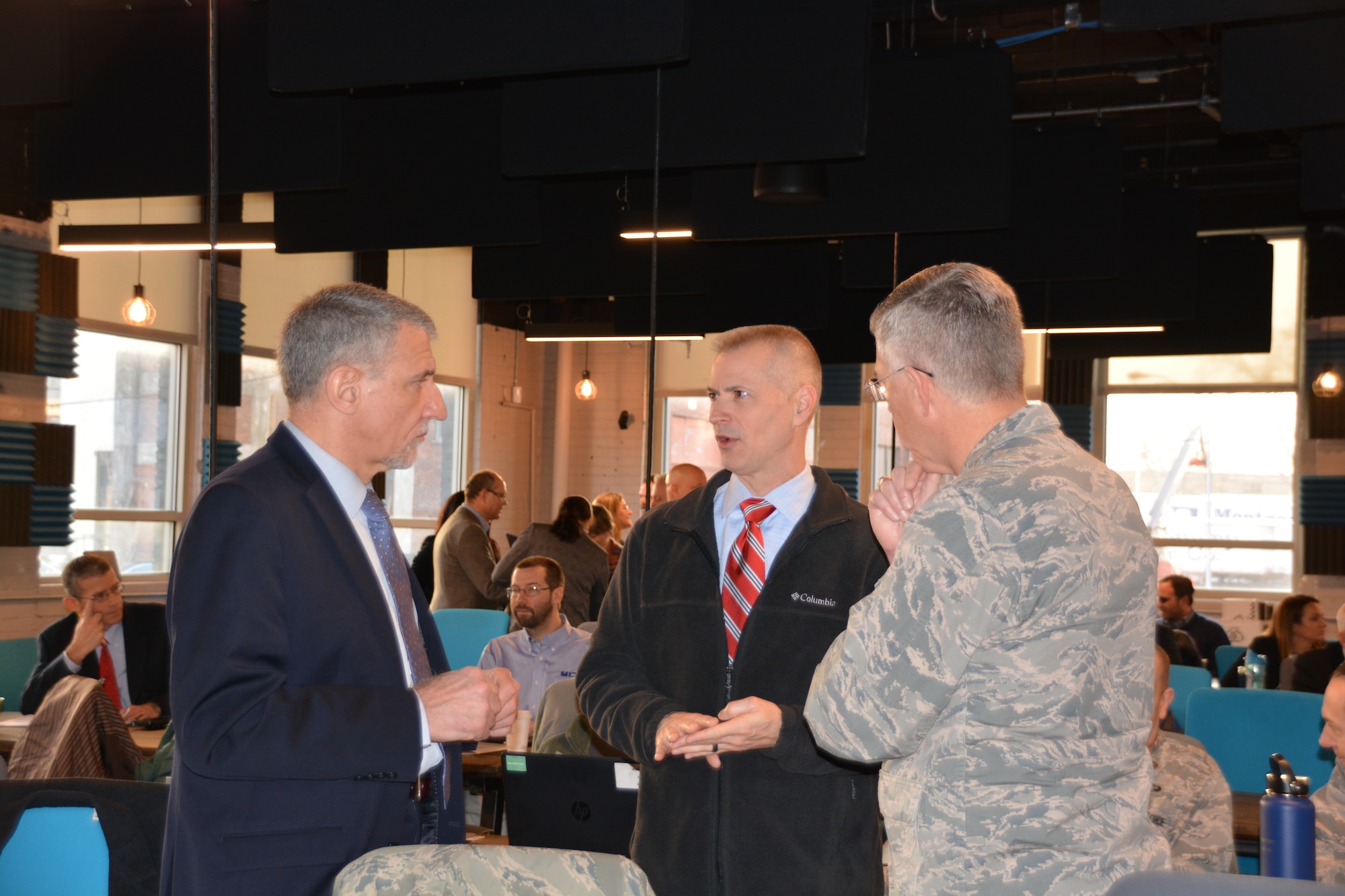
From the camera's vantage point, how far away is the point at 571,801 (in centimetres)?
307

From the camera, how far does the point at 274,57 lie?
12.6 ft

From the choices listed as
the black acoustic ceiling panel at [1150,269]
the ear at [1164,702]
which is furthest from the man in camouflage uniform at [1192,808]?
the black acoustic ceiling panel at [1150,269]

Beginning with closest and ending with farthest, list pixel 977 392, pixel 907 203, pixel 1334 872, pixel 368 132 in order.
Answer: pixel 977 392 → pixel 1334 872 → pixel 907 203 → pixel 368 132

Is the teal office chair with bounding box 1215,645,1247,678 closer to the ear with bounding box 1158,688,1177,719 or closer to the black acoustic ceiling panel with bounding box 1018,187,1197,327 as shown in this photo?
the black acoustic ceiling panel with bounding box 1018,187,1197,327

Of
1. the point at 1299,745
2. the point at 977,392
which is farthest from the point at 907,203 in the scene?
the point at 977,392

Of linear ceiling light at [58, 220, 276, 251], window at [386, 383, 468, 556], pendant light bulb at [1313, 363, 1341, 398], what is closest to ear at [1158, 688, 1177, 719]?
linear ceiling light at [58, 220, 276, 251]

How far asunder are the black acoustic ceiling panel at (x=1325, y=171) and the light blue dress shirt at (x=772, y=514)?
4.20 metres

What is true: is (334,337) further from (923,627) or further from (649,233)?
(649,233)

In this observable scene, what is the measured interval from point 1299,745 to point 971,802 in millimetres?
4007

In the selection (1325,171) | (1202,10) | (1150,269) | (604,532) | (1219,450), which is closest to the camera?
(1202,10)

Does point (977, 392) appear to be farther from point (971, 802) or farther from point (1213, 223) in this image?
point (1213, 223)

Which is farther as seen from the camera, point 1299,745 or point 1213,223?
point 1213,223

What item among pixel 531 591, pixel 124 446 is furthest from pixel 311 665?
pixel 124 446

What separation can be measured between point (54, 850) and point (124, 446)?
6812mm
